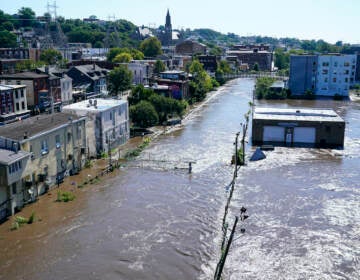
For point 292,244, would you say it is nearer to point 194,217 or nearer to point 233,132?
point 194,217

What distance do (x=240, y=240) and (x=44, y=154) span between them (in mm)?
8906

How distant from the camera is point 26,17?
10581 cm

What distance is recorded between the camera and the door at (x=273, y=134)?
95.3 feet

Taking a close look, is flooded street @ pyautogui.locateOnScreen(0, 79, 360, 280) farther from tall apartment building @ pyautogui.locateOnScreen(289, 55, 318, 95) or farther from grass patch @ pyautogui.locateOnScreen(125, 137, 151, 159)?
tall apartment building @ pyautogui.locateOnScreen(289, 55, 318, 95)

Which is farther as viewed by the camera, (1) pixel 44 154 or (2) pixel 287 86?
(2) pixel 287 86

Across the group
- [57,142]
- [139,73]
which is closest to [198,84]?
[139,73]

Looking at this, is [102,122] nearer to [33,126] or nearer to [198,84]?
[33,126]

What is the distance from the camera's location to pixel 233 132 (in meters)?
32.0

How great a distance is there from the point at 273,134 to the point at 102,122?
11436 millimetres

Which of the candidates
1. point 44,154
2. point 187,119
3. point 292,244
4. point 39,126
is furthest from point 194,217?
point 187,119

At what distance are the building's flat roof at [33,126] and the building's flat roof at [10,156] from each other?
81cm

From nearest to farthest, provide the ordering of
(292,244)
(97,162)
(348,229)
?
(292,244), (348,229), (97,162)

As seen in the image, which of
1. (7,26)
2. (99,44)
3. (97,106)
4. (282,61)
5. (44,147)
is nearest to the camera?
(44,147)

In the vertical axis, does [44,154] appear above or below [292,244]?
above
